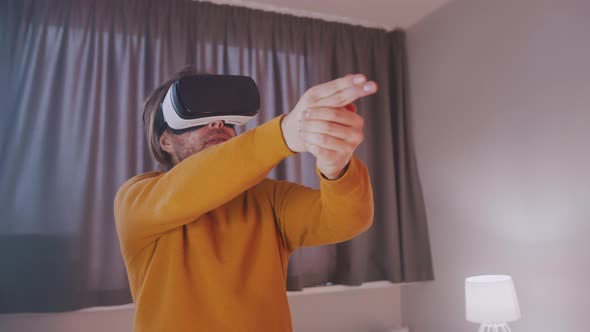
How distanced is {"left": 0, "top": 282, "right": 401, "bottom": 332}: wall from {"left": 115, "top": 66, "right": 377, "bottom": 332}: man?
134cm

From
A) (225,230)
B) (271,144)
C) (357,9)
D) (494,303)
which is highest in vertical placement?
(357,9)

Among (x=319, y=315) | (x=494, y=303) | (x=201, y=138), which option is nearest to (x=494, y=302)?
(x=494, y=303)

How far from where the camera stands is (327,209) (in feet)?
2.24

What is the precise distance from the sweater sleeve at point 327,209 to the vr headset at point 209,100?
0.60 ft

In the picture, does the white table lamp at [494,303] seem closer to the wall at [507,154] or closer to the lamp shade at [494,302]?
the lamp shade at [494,302]

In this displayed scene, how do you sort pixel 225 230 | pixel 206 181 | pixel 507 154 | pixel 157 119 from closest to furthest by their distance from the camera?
pixel 206 181, pixel 225 230, pixel 157 119, pixel 507 154

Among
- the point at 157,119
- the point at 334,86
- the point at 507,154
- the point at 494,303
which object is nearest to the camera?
the point at 334,86

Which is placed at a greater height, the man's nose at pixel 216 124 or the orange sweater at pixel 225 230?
the man's nose at pixel 216 124

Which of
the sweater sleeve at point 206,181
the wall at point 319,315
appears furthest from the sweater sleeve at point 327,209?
the wall at point 319,315

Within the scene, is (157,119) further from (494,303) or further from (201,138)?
(494,303)

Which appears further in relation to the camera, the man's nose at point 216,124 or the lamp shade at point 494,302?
the lamp shade at point 494,302

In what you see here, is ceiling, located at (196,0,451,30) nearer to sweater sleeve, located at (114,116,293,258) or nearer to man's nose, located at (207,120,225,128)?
man's nose, located at (207,120,225,128)

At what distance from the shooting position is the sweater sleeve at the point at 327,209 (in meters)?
0.63

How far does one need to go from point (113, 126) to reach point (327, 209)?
164 centimetres
